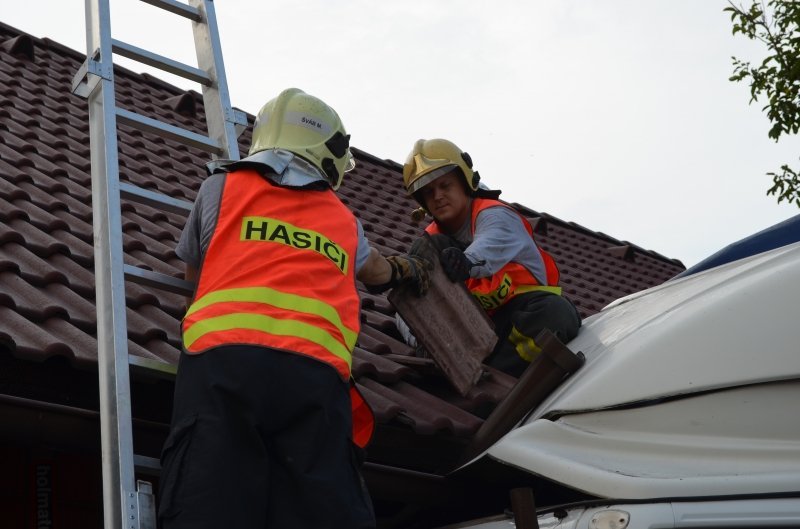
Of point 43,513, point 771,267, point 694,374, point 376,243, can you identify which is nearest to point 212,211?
point 43,513

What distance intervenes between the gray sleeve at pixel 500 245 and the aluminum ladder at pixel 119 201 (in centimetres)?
105

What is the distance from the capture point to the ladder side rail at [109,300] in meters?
2.85

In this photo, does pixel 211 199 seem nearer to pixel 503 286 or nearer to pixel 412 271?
pixel 412 271

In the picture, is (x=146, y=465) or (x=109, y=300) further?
(x=109, y=300)

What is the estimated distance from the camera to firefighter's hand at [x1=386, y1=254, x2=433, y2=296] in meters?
3.86

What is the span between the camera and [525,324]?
434 centimetres

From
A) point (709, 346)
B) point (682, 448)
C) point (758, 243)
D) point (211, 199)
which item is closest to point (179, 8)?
point (211, 199)

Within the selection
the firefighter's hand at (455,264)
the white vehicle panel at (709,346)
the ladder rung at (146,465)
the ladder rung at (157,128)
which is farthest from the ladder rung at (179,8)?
the white vehicle panel at (709,346)

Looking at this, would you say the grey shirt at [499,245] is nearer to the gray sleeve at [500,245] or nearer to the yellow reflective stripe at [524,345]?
the gray sleeve at [500,245]

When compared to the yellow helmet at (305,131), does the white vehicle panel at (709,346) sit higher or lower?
lower

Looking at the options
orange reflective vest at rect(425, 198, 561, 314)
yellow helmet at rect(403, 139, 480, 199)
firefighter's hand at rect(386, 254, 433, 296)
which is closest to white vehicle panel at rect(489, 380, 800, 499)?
firefighter's hand at rect(386, 254, 433, 296)

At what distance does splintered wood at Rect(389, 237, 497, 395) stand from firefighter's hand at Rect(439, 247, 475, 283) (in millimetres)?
21

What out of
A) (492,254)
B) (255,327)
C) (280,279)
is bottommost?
(255,327)

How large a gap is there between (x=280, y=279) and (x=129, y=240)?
5.93ft
